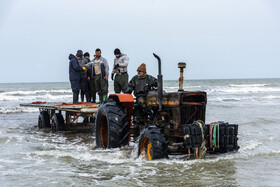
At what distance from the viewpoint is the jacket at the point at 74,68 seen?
12266mm

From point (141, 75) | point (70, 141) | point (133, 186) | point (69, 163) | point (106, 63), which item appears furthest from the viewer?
point (106, 63)

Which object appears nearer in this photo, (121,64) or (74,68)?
(121,64)

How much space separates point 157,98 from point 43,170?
88.7 inches

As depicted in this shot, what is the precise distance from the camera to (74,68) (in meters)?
12.3

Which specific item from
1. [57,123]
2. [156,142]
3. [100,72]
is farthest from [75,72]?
[156,142]

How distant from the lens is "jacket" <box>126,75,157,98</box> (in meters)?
7.85

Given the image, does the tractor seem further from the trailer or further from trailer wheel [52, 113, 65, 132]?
trailer wheel [52, 113, 65, 132]

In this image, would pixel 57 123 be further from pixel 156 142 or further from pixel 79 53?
pixel 156 142

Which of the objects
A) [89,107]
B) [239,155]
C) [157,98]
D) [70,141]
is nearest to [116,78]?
[89,107]

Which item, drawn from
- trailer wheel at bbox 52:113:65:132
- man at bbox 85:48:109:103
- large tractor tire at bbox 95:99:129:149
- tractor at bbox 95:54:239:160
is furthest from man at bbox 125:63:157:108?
trailer wheel at bbox 52:113:65:132

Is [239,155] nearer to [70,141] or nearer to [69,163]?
[69,163]

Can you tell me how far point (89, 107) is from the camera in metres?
10.7

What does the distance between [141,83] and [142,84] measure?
3cm

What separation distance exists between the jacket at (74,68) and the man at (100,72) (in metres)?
0.46
